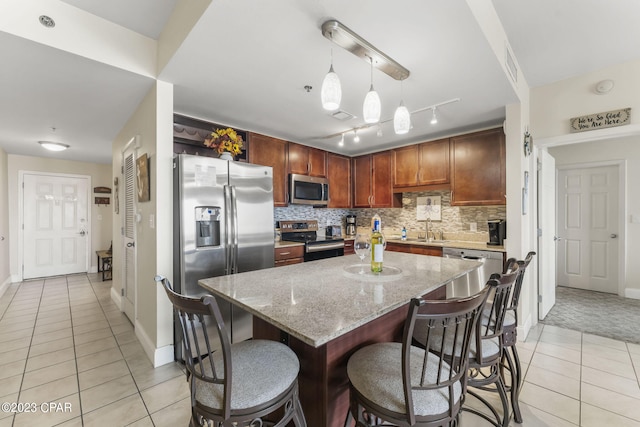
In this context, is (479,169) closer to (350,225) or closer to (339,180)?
(339,180)

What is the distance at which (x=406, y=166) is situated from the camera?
423 centimetres

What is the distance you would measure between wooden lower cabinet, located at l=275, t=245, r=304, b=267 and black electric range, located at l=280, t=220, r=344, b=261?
0.31 ft

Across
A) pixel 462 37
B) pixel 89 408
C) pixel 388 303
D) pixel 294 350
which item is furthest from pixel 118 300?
pixel 462 37

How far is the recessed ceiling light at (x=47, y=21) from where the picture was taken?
1773 millimetres

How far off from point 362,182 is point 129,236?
341cm

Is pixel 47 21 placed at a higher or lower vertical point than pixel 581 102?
higher

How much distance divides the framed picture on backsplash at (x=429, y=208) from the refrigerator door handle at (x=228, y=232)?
3013mm

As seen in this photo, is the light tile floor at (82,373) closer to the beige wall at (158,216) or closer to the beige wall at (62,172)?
the beige wall at (158,216)

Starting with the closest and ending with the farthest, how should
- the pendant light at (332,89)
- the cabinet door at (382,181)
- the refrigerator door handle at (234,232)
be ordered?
the pendant light at (332,89) < the refrigerator door handle at (234,232) < the cabinet door at (382,181)

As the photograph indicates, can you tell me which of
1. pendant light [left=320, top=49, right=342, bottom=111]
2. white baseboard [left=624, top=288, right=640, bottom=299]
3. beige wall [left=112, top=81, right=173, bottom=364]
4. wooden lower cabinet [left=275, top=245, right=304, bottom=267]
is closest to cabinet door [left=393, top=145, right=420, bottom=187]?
wooden lower cabinet [left=275, top=245, right=304, bottom=267]

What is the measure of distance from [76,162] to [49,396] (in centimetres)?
540

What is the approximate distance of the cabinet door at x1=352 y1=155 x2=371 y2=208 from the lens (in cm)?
472

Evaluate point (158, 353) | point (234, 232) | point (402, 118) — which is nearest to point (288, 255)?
point (234, 232)

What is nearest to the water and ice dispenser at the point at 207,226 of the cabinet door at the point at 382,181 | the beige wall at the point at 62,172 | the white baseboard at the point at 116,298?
the white baseboard at the point at 116,298
